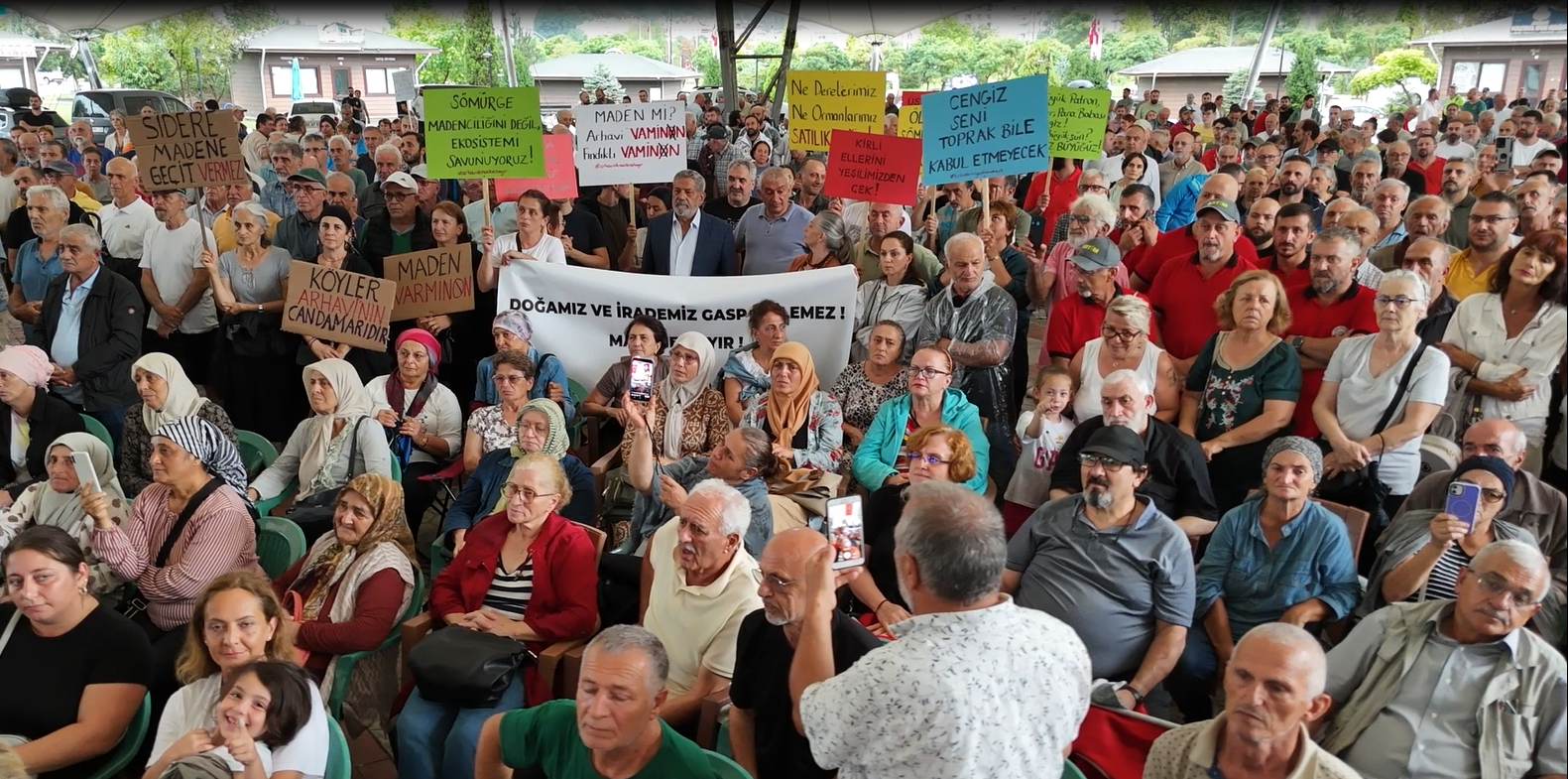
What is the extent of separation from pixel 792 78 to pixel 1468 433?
17.9ft

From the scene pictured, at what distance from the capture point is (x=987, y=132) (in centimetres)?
645

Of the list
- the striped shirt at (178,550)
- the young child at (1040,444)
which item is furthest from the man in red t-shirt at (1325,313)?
the striped shirt at (178,550)

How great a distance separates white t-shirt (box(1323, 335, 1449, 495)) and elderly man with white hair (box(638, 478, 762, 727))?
8.09ft

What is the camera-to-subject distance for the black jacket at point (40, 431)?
5289 millimetres

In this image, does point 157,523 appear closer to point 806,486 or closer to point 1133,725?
point 806,486

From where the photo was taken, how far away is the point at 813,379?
5156 mm

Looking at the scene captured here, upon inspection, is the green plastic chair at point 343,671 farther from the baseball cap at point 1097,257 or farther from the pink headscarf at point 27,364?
the baseball cap at point 1097,257

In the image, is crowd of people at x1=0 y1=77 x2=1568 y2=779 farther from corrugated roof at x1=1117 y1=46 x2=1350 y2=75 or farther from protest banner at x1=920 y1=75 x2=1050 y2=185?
corrugated roof at x1=1117 y1=46 x2=1350 y2=75

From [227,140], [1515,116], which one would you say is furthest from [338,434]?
[1515,116]

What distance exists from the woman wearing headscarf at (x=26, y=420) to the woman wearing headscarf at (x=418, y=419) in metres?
1.43

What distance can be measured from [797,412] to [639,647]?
92.2 inches

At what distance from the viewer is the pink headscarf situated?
17.3 feet

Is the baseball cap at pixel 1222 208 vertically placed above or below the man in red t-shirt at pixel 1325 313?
above

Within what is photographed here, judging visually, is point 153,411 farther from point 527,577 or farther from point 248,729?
point 248,729
